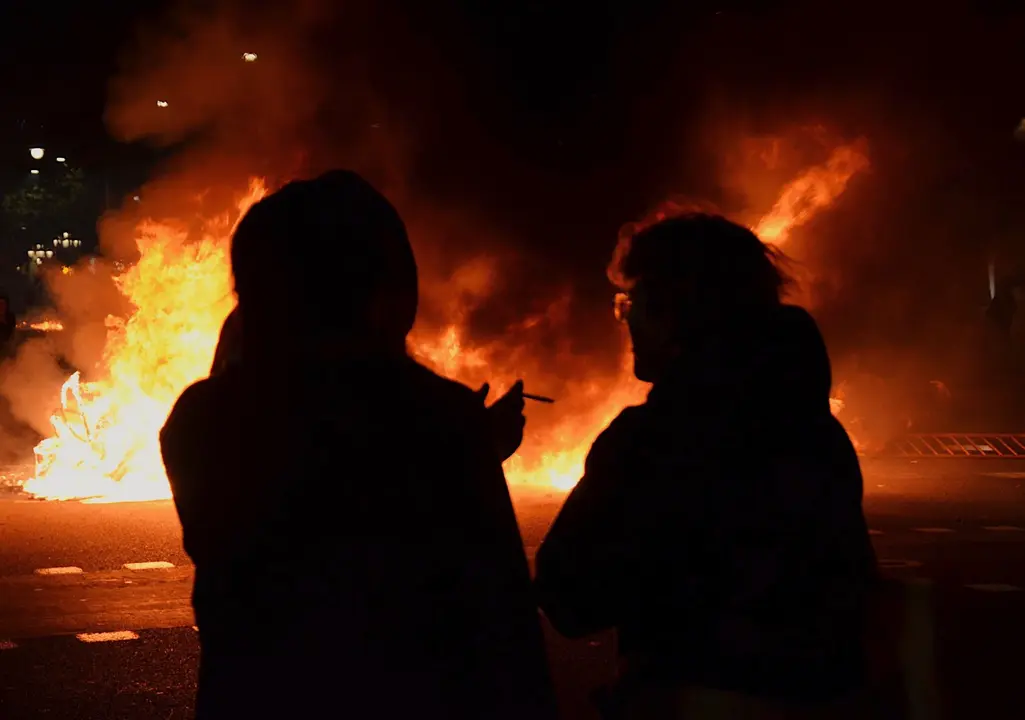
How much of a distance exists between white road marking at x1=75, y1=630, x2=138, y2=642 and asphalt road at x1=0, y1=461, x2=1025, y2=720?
0.03 ft

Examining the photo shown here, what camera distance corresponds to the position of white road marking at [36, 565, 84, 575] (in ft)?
29.6

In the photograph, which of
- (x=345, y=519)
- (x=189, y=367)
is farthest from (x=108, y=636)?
(x=189, y=367)

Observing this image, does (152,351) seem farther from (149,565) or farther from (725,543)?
(725,543)

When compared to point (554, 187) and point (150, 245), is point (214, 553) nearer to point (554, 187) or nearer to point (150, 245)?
point (150, 245)

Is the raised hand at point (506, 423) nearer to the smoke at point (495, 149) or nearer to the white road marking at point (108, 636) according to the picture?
the white road marking at point (108, 636)

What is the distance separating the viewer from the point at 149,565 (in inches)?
366

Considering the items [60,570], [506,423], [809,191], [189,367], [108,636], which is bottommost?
[108,636]

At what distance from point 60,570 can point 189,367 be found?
5.63 metres

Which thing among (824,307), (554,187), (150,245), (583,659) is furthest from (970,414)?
(583,659)

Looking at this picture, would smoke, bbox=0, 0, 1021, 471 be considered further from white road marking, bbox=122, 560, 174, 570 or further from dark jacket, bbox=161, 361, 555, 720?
dark jacket, bbox=161, 361, 555, 720

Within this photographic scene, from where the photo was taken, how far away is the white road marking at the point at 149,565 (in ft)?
30.1

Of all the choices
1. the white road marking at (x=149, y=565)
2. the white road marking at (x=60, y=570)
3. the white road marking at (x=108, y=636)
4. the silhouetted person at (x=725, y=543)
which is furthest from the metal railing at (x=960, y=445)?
the silhouetted person at (x=725, y=543)

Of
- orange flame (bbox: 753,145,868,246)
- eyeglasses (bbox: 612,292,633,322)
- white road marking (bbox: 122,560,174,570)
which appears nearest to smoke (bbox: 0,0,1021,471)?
orange flame (bbox: 753,145,868,246)

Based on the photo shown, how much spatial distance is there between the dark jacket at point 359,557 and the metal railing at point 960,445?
1815cm
